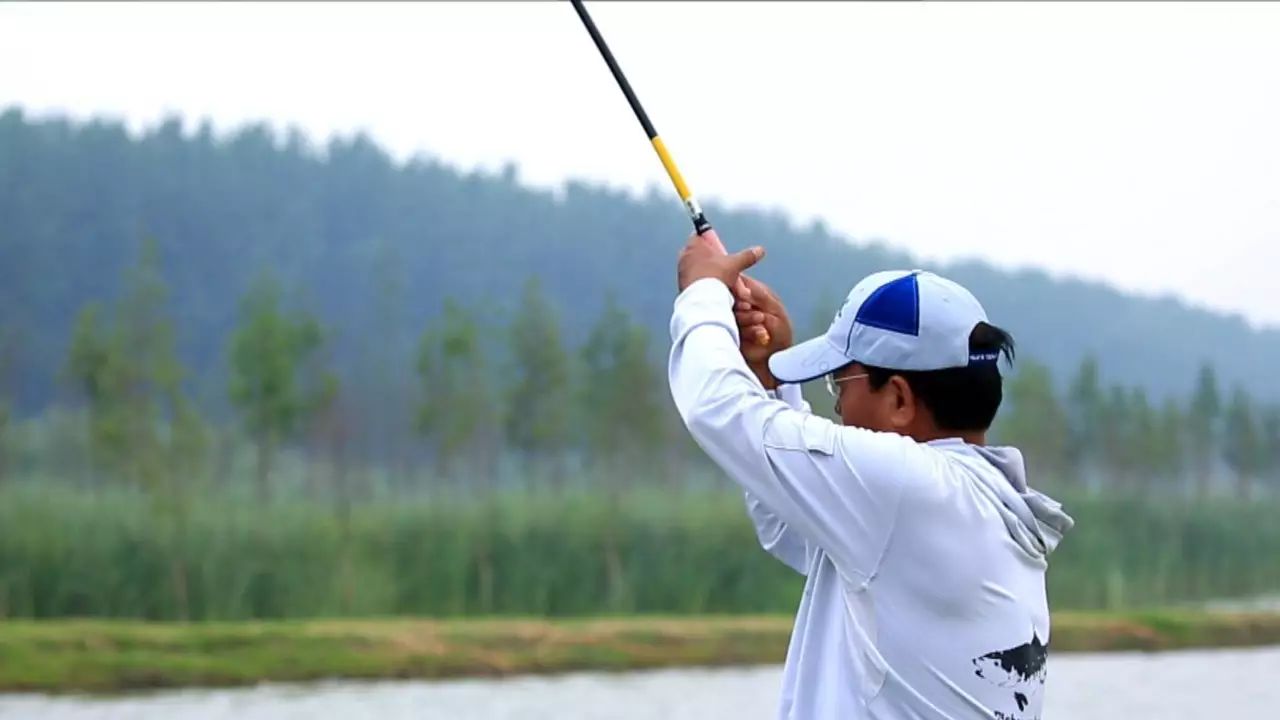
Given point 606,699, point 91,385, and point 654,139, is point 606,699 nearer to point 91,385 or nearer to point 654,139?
point 91,385

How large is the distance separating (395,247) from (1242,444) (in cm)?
517

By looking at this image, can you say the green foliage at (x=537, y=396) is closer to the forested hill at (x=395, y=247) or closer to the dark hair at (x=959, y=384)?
the forested hill at (x=395, y=247)

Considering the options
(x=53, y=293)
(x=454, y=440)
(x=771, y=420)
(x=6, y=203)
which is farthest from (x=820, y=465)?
(x=6, y=203)

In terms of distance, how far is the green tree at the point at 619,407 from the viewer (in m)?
8.43

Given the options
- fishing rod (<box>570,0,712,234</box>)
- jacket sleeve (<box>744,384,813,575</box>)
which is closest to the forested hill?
fishing rod (<box>570,0,712,234</box>)

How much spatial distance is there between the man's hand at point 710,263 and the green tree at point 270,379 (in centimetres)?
691

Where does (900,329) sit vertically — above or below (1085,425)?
above

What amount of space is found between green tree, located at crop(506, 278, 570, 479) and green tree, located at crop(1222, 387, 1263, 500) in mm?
3813

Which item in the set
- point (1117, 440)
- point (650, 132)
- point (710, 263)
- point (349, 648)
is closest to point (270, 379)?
point (349, 648)

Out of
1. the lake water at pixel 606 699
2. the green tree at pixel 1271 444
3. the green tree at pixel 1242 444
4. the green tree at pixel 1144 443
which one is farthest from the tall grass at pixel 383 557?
the green tree at pixel 1271 444

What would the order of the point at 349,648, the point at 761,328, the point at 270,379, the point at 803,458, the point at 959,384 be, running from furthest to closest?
1. the point at 270,379
2. the point at 349,648
3. the point at 761,328
4. the point at 959,384
5. the point at 803,458

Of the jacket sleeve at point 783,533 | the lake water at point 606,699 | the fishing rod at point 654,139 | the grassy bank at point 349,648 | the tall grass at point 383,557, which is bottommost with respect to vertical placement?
the lake water at point 606,699

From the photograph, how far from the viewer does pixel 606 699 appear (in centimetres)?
721

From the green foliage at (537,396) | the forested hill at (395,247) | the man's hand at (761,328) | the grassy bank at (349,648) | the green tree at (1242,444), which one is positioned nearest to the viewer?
the man's hand at (761,328)
